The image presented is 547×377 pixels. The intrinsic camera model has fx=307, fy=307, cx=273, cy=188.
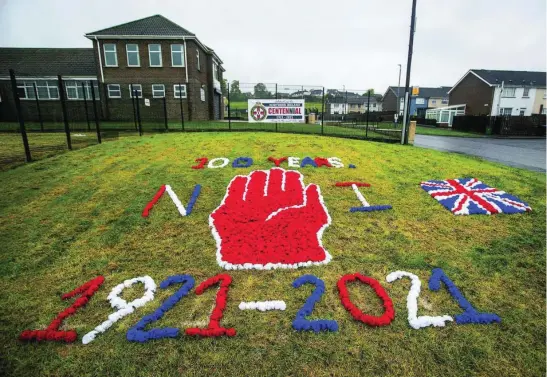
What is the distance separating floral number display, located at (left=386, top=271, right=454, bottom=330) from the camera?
329 centimetres

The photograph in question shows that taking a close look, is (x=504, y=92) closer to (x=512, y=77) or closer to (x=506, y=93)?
(x=506, y=93)

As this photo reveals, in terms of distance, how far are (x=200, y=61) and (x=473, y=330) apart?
1247 inches

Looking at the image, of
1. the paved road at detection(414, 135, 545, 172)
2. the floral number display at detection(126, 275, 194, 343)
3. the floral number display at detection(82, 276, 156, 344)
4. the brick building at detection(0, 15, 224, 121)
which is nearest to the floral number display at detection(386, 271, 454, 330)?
the floral number display at detection(126, 275, 194, 343)

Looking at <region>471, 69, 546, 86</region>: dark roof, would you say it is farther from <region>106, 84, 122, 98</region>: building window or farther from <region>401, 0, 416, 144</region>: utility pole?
<region>106, 84, 122, 98</region>: building window

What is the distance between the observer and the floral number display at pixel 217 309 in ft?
10.2

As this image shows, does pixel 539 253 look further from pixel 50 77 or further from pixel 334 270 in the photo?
pixel 50 77

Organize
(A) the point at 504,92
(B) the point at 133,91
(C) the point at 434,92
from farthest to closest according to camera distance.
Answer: (C) the point at 434,92 < (A) the point at 504,92 < (B) the point at 133,91

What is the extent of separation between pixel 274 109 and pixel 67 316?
40.4 ft

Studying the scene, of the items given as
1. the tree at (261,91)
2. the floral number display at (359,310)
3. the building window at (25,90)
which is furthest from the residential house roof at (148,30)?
the floral number display at (359,310)

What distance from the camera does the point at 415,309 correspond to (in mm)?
3494

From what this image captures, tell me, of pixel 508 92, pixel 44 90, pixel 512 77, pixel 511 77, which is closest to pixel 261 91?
pixel 44 90

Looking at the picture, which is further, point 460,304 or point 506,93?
point 506,93

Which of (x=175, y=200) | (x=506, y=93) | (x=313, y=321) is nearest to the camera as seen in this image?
(x=313, y=321)

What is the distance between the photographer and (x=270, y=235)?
5.00 m
